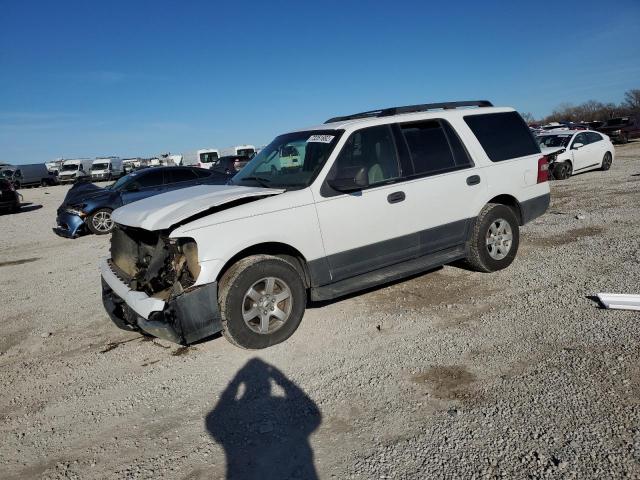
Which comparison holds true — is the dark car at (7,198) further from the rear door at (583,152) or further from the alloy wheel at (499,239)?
the rear door at (583,152)

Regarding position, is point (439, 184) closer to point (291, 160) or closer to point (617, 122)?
point (291, 160)

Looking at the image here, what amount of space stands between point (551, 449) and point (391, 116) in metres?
3.54

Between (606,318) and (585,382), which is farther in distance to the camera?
(606,318)

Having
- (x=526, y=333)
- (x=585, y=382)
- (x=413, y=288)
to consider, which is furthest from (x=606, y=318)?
(x=413, y=288)

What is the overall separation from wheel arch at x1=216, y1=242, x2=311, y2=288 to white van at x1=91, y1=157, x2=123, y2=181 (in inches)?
1769

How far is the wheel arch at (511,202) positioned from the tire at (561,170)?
10097mm

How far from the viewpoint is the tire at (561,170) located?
1428cm

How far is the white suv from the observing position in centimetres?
371

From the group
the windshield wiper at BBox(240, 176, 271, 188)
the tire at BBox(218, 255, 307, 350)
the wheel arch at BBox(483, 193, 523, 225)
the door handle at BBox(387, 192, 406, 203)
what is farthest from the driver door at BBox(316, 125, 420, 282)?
the wheel arch at BBox(483, 193, 523, 225)

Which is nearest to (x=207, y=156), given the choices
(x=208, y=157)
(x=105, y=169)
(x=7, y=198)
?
(x=208, y=157)

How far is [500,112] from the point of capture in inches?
224

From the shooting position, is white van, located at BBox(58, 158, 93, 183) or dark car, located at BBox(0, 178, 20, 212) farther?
white van, located at BBox(58, 158, 93, 183)

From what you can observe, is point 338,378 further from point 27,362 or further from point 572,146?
point 572,146

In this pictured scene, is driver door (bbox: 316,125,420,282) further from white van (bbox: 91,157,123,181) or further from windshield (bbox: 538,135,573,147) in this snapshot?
white van (bbox: 91,157,123,181)
